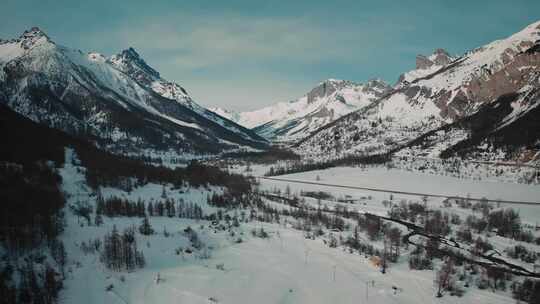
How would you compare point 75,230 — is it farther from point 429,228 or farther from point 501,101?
point 501,101

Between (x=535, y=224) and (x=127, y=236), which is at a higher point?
(x=127, y=236)

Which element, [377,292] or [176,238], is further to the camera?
[176,238]

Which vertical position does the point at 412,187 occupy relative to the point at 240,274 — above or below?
below

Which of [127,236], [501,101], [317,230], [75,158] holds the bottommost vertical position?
[317,230]

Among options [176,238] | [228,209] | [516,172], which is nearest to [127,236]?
[176,238]

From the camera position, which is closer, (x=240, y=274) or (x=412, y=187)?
(x=240, y=274)

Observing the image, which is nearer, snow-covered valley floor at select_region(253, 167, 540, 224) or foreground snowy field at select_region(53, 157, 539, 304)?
foreground snowy field at select_region(53, 157, 539, 304)

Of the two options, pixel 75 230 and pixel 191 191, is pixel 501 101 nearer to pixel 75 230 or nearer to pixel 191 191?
pixel 191 191

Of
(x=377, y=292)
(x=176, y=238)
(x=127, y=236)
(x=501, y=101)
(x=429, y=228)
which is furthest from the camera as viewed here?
(x=501, y=101)

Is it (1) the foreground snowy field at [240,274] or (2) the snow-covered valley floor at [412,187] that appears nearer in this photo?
(1) the foreground snowy field at [240,274]

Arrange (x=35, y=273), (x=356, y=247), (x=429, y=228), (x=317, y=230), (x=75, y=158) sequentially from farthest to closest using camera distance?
(x=75, y=158)
(x=429, y=228)
(x=317, y=230)
(x=356, y=247)
(x=35, y=273)
